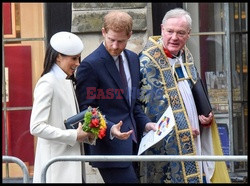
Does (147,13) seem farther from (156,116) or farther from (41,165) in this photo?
(41,165)

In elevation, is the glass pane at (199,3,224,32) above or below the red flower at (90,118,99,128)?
above

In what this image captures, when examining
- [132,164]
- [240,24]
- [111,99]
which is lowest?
[132,164]

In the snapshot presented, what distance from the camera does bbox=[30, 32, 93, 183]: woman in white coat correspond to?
7.33 m

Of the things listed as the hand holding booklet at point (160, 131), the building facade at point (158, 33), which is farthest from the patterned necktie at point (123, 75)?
the building facade at point (158, 33)

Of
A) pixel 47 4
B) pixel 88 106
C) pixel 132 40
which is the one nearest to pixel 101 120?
pixel 88 106

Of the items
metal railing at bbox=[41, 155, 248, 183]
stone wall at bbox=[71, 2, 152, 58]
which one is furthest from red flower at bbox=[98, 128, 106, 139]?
stone wall at bbox=[71, 2, 152, 58]

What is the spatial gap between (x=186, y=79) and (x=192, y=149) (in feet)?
1.85

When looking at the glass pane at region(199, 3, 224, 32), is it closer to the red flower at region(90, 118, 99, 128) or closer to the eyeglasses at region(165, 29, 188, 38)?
the eyeglasses at region(165, 29, 188, 38)

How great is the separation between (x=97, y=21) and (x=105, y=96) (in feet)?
6.85

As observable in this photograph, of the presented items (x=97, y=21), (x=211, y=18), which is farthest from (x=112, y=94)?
(x=211, y=18)

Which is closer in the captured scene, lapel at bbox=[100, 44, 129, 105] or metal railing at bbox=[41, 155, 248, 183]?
metal railing at bbox=[41, 155, 248, 183]

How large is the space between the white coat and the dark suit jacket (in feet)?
0.78

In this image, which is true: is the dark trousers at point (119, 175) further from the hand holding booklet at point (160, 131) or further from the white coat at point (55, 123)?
the white coat at point (55, 123)

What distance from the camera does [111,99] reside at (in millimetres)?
7754
